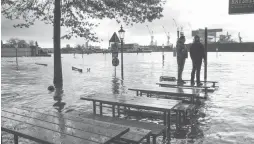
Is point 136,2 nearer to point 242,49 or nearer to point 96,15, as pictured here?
point 96,15

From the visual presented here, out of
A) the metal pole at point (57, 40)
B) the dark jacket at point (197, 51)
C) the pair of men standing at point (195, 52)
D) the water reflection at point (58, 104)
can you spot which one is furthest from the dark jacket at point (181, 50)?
the metal pole at point (57, 40)

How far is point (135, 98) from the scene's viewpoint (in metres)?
5.70

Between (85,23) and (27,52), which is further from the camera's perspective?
(27,52)

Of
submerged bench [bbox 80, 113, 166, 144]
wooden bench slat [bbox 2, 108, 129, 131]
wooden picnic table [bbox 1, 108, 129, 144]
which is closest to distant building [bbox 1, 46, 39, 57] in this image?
wooden bench slat [bbox 2, 108, 129, 131]

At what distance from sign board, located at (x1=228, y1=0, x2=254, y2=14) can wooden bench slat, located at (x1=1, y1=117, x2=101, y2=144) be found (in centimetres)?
738

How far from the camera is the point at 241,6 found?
8.12m

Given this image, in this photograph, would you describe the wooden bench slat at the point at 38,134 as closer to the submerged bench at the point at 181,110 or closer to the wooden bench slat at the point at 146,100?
the wooden bench slat at the point at 146,100

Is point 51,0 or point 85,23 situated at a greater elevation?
point 51,0

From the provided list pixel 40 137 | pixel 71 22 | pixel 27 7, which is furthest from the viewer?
pixel 71 22

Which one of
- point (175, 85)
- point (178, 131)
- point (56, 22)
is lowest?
point (178, 131)

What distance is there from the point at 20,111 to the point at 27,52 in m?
127

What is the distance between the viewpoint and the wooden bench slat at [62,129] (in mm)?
2934

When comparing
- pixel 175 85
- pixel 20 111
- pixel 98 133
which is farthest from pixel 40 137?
pixel 175 85

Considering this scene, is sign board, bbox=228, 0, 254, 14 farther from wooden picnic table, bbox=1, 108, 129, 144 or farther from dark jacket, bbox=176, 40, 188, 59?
wooden picnic table, bbox=1, 108, 129, 144
